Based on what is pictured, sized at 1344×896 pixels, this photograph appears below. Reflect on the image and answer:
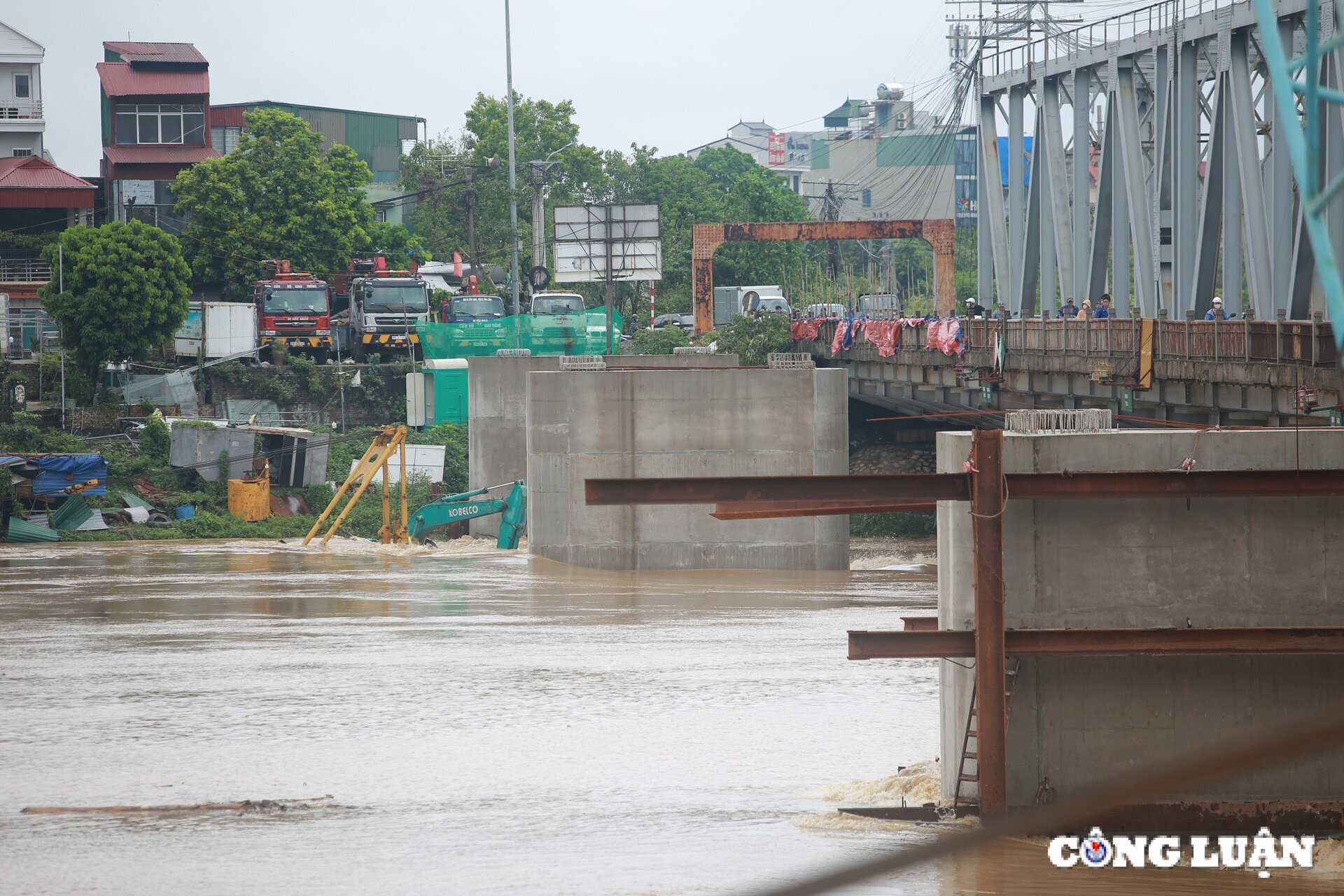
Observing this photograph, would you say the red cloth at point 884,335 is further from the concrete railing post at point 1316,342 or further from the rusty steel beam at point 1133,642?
Answer: the rusty steel beam at point 1133,642

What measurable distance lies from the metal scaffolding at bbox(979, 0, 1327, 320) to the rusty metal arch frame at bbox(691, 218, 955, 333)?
1959 cm

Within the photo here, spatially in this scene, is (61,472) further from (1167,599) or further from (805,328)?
(1167,599)

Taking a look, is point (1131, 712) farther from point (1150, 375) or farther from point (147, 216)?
point (147, 216)

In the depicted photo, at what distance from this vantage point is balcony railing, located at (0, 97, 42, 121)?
236 ft

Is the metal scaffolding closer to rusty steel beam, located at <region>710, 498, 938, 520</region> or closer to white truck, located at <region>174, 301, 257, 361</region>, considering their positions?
rusty steel beam, located at <region>710, 498, 938, 520</region>

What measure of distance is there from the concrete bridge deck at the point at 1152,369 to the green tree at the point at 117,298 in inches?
1107

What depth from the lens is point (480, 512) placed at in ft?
136

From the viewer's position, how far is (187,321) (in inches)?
2330

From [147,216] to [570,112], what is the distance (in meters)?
34.0

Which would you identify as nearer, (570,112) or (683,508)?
(683,508)

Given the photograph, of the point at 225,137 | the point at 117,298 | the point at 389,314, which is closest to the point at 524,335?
the point at 389,314

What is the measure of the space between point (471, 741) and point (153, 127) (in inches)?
2417

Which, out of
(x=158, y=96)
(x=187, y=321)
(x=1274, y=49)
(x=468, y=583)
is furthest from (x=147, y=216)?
(x=1274, y=49)

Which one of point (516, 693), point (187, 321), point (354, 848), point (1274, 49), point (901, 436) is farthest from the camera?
point (187, 321)
